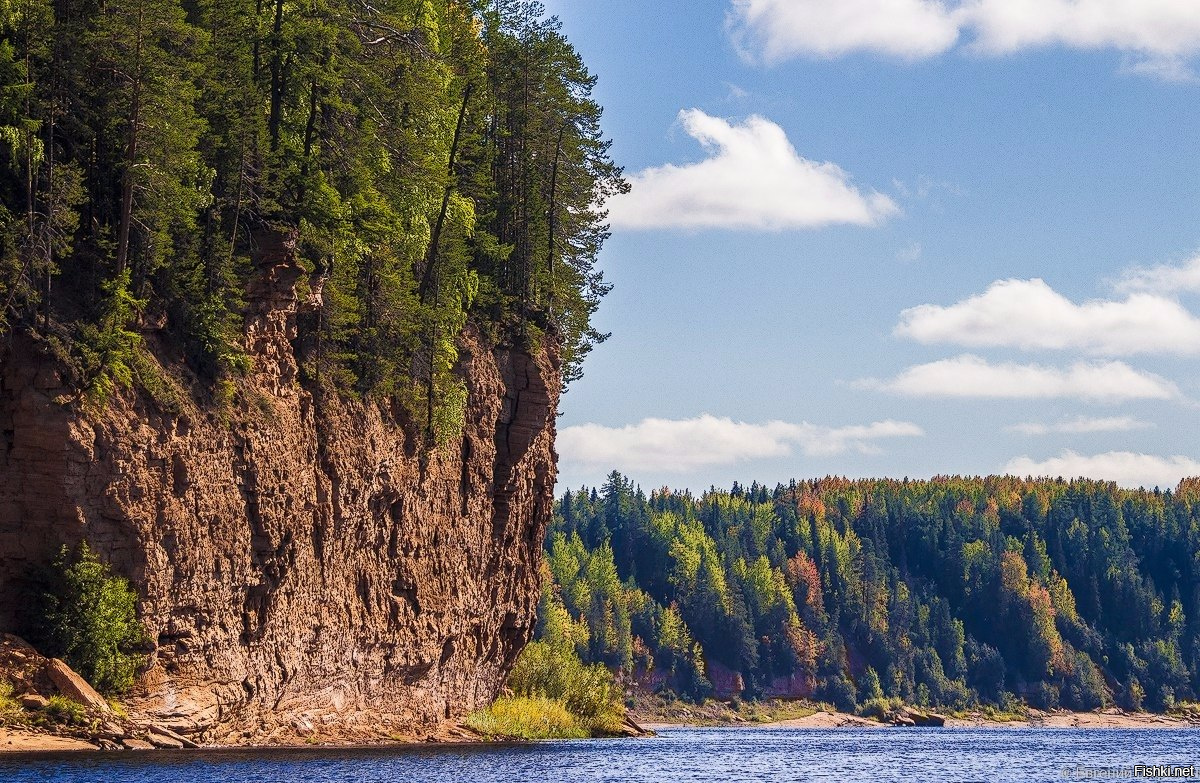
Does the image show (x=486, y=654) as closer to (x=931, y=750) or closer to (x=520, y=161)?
(x=520, y=161)

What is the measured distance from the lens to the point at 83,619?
50156 millimetres

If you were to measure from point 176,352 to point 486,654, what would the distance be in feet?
95.8

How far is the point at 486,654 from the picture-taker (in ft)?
259

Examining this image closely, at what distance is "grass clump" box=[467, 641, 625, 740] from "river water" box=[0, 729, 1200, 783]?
1878 millimetres

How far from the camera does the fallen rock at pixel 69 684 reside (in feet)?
160

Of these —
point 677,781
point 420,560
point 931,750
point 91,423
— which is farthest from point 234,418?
point 931,750

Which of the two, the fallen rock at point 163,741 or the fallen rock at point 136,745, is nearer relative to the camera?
the fallen rock at point 136,745

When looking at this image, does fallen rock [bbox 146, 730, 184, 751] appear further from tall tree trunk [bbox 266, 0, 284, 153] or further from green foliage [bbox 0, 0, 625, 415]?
tall tree trunk [bbox 266, 0, 284, 153]

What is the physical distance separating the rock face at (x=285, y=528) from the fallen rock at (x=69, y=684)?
9.10 feet

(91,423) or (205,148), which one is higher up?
(205,148)

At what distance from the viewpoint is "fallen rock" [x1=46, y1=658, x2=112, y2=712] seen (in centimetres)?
4869

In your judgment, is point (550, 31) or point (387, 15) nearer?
point (387, 15)

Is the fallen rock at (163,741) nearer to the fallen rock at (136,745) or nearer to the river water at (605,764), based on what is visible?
the fallen rock at (136,745)

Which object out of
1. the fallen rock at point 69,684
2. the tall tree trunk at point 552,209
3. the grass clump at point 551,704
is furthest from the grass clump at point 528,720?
the fallen rock at point 69,684
